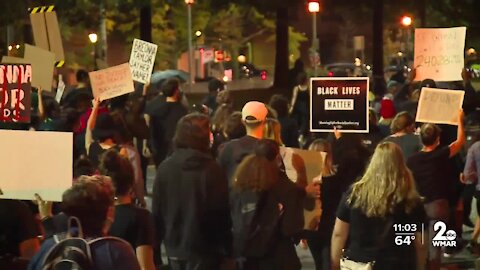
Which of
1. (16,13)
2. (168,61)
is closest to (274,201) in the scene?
(16,13)

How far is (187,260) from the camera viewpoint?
23.2ft

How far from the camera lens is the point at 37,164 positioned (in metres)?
6.77

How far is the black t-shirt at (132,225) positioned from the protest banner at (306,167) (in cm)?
213

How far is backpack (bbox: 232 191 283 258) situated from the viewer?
708 centimetres

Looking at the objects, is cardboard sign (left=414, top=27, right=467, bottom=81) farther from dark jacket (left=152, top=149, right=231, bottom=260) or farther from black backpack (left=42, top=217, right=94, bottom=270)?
black backpack (left=42, top=217, right=94, bottom=270)

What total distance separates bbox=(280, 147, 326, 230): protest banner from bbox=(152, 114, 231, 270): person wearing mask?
3.41ft

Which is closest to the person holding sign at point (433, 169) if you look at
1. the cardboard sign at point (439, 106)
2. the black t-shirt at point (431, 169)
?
the black t-shirt at point (431, 169)

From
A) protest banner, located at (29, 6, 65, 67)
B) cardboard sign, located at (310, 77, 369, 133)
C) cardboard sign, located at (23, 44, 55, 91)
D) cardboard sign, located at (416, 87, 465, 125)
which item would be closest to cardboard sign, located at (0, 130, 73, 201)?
cardboard sign, located at (310, 77, 369, 133)

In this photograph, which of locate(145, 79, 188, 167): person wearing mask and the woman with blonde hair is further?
locate(145, 79, 188, 167): person wearing mask

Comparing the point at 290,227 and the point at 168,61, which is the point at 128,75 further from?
the point at 168,61

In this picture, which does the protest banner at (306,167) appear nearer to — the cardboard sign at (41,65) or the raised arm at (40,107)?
the cardboard sign at (41,65)

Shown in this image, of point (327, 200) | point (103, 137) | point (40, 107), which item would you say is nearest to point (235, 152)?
point (327, 200)

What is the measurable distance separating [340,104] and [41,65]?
3.09m

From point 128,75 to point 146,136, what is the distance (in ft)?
5.72
